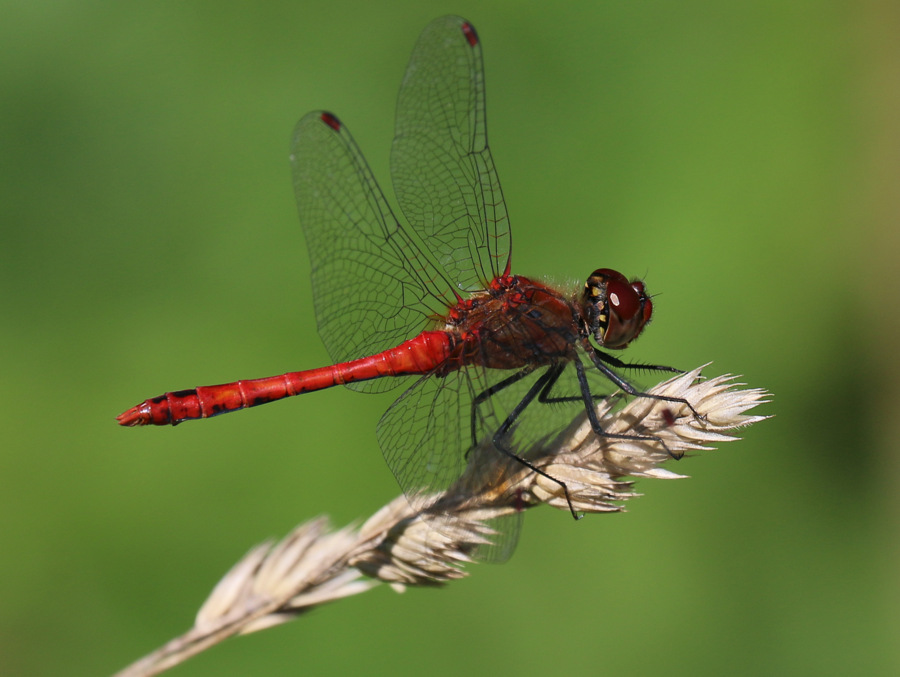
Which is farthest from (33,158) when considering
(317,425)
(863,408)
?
(863,408)

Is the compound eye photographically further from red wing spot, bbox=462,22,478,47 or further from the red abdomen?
red wing spot, bbox=462,22,478,47

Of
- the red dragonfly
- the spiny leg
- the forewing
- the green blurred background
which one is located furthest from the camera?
the green blurred background

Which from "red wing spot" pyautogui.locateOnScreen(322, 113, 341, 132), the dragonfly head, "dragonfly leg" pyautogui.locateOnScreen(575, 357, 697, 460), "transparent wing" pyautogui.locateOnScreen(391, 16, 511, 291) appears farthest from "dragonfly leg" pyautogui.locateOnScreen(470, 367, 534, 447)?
"red wing spot" pyautogui.locateOnScreen(322, 113, 341, 132)

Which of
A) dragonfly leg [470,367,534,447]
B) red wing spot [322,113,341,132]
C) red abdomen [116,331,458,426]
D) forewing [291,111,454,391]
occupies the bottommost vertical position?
dragonfly leg [470,367,534,447]

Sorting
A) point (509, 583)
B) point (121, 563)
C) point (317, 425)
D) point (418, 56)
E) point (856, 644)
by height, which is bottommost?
point (856, 644)

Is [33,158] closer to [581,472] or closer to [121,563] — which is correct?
[121,563]

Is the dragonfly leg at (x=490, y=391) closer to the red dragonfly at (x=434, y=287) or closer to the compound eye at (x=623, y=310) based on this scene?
the red dragonfly at (x=434, y=287)

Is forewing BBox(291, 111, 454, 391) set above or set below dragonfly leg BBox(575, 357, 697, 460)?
above
